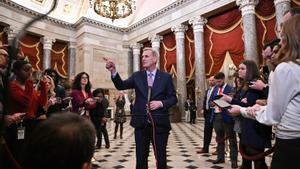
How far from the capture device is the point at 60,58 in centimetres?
1948

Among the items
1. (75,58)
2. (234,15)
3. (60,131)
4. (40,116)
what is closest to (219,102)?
(60,131)

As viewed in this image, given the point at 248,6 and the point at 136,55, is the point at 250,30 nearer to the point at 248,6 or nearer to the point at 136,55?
the point at 248,6

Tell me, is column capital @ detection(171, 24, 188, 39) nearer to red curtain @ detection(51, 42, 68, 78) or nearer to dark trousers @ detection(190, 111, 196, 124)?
dark trousers @ detection(190, 111, 196, 124)

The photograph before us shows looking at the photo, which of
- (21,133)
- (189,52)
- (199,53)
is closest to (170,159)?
(21,133)

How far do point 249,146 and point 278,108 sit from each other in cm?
156

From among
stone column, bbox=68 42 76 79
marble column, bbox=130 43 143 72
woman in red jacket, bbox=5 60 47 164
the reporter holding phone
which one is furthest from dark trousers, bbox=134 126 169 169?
stone column, bbox=68 42 76 79

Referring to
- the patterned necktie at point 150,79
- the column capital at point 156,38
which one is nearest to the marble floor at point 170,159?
the patterned necktie at point 150,79

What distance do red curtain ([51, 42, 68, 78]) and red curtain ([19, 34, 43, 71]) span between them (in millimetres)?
1030

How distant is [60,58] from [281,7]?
50.2ft

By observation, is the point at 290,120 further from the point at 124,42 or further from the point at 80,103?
the point at 124,42

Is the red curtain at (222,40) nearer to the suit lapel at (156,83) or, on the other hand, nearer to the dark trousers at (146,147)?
the suit lapel at (156,83)

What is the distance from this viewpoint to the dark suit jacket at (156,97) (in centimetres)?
308

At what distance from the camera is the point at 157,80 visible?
3.22 metres

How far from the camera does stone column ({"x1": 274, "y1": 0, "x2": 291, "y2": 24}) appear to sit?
1087 cm
